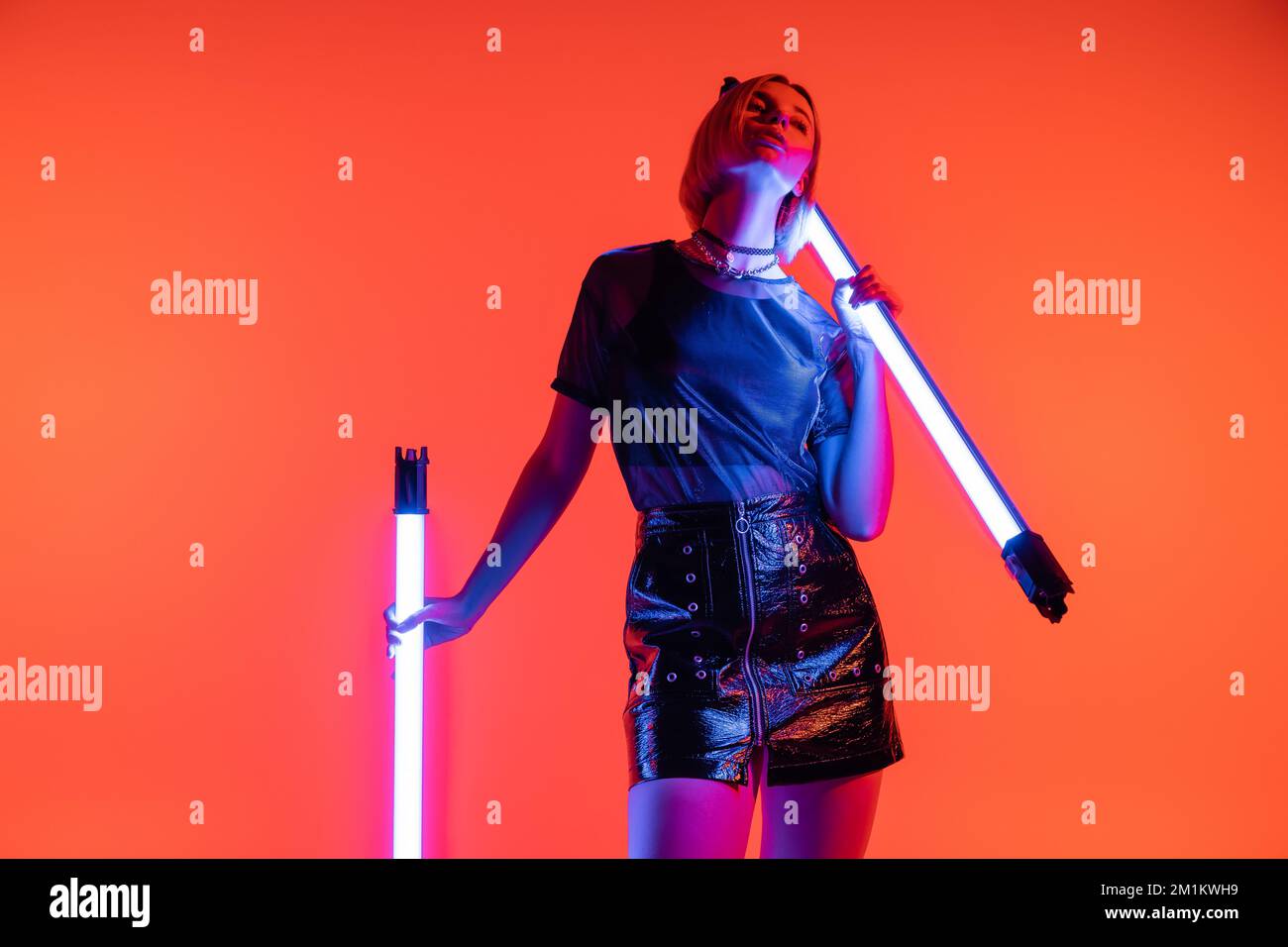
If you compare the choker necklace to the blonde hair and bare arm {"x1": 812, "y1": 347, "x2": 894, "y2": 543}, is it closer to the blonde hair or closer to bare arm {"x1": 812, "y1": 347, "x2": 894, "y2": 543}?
the blonde hair

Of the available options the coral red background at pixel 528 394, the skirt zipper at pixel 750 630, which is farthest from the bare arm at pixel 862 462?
the coral red background at pixel 528 394

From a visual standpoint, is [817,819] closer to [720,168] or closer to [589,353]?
[589,353]

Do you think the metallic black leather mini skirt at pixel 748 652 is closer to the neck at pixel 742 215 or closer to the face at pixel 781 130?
the neck at pixel 742 215

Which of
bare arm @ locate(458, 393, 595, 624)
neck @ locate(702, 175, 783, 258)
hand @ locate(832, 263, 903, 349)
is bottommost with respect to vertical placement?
bare arm @ locate(458, 393, 595, 624)

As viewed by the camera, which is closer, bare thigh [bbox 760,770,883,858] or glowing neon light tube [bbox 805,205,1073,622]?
bare thigh [bbox 760,770,883,858]

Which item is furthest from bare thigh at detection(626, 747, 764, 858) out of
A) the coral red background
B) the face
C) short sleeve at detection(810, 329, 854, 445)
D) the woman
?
the face

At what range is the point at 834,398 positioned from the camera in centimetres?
193

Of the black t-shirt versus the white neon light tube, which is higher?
the black t-shirt

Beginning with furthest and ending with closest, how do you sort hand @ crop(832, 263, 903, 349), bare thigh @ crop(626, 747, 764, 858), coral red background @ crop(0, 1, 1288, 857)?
coral red background @ crop(0, 1, 1288, 857)
hand @ crop(832, 263, 903, 349)
bare thigh @ crop(626, 747, 764, 858)

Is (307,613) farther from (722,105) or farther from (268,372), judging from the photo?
(722,105)

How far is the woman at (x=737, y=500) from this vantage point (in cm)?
176

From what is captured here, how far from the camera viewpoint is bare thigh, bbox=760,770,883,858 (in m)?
1.78

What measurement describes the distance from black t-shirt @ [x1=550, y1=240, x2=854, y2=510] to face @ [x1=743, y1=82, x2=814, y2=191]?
21 centimetres

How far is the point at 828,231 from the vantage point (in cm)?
207
